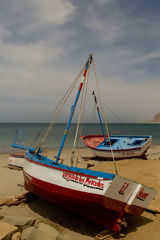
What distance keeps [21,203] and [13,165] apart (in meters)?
8.17

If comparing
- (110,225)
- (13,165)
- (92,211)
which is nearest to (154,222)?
(110,225)

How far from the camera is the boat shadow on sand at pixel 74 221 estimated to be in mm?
7828

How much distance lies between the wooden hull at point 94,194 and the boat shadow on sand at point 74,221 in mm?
590

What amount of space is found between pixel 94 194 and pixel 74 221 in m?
2.38

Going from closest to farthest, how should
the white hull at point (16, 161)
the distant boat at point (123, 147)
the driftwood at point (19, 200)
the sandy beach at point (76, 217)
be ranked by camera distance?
1. the sandy beach at point (76, 217)
2. the driftwood at point (19, 200)
3. the white hull at point (16, 161)
4. the distant boat at point (123, 147)

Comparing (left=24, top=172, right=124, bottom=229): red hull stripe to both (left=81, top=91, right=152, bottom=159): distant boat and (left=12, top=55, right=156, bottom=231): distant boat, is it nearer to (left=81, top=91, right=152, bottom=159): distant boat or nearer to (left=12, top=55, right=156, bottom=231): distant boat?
(left=12, top=55, right=156, bottom=231): distant boat

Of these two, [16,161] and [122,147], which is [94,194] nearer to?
[16,161]

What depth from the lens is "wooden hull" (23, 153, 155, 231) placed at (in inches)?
283

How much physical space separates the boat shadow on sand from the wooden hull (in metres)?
0.59

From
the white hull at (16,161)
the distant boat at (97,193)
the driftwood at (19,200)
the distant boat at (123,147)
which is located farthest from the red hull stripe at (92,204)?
the distant boat at (123,147)

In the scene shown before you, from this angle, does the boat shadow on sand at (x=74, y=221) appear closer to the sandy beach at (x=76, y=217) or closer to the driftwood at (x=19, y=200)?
the sandy beach at (x=76, y=217)

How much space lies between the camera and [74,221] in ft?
28.4

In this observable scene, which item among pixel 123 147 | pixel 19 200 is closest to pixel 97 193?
pixel 19 200

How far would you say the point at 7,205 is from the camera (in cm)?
984
